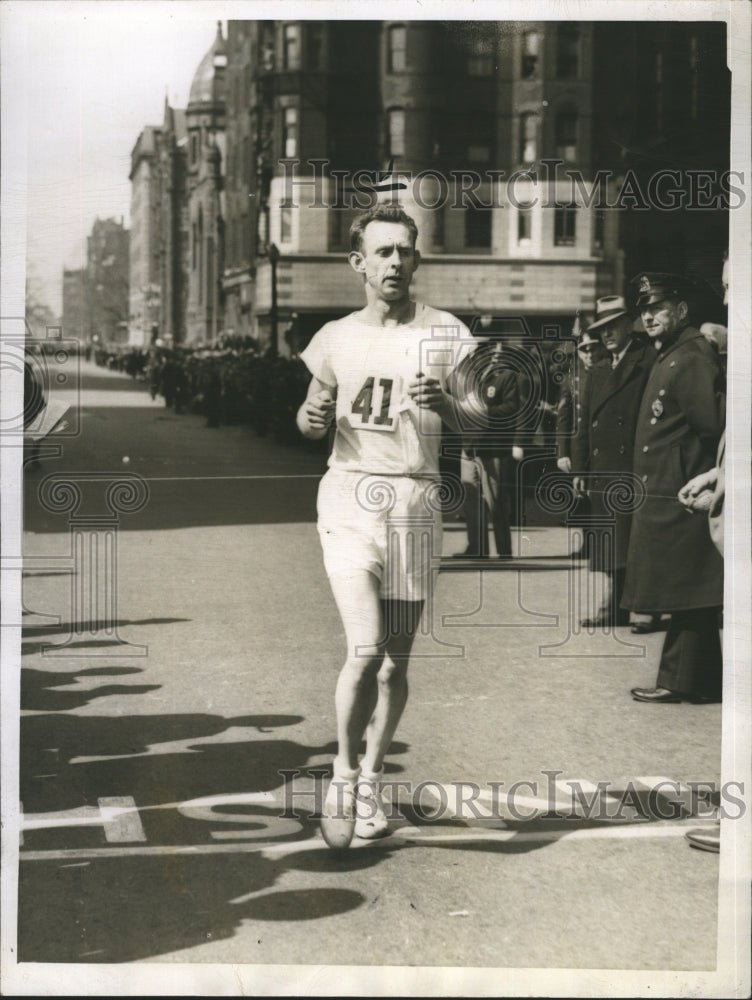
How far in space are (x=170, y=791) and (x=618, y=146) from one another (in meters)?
2.91

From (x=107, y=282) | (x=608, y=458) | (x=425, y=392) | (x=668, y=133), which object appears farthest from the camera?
(x=608, y=458)

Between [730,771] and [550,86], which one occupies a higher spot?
[550,86]

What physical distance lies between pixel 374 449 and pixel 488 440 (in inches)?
16.5

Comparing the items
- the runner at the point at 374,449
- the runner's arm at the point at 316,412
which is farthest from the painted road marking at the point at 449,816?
the runner's arm at the point at 316,412

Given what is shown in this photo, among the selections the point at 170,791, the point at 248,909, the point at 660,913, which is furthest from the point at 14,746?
the point at 660,913

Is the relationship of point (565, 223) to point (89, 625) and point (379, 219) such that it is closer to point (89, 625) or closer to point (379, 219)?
point (379, 219)

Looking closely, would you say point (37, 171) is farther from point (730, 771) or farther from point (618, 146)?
point (730, 771)

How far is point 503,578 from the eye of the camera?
5.89 m

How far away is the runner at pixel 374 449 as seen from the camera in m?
5.64

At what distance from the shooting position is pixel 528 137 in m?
5.86

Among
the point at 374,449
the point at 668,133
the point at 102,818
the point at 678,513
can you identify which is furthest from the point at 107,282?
the point at 678,513

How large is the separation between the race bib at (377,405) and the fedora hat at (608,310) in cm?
87

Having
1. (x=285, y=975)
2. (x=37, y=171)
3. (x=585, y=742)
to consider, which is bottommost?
(x=285, y=975)

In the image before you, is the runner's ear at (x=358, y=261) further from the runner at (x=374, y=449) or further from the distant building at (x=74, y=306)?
the distant building at (x=74, y=306)
